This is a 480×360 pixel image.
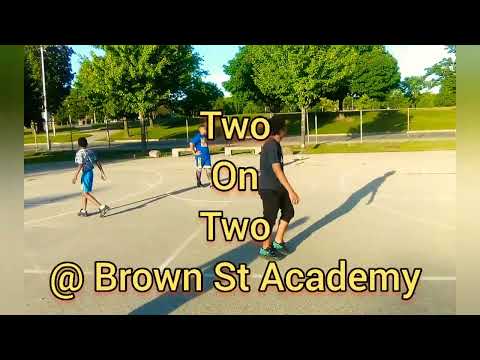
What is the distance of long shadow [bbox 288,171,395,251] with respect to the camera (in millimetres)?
6047

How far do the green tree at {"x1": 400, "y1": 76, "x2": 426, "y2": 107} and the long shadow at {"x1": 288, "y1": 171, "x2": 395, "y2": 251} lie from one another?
42.6 meters

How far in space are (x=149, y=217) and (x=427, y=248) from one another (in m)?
4.83

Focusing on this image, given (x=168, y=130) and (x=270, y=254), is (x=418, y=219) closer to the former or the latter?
(x=270, y=254)

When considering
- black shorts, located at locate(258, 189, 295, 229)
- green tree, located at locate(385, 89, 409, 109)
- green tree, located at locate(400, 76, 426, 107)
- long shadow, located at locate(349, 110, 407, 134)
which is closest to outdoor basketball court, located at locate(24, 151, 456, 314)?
black shorts, located at locate(258, 189, 295, 229)

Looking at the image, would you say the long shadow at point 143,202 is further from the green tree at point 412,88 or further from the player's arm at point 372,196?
the green tree at point 412,88

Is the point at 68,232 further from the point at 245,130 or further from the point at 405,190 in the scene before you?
the point at 405,190

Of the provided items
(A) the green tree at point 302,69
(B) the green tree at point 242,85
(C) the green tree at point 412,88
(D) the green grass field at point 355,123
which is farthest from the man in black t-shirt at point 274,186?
(C) the green tree at point 412,88

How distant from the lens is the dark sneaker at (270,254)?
201 inches

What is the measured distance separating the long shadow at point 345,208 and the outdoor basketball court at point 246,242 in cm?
2

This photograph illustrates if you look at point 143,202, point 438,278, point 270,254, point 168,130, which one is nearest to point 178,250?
point 270,254

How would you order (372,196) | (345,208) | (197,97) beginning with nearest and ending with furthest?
1. (345,208)
2. (372,196)
3. (197,97)

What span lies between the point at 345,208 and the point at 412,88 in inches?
2130

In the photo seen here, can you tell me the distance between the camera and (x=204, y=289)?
4.27m
